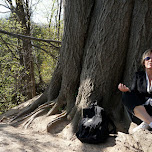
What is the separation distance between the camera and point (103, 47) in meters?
3.11

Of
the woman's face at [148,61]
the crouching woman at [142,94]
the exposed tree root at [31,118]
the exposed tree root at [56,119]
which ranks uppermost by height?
the woman's face at [148,61]

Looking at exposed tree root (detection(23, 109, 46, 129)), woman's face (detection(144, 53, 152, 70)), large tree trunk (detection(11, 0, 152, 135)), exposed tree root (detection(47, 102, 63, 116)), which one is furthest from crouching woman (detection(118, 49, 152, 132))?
exposed tree root (detection(23, 109, 46, 129))

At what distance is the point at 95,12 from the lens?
3598 mm

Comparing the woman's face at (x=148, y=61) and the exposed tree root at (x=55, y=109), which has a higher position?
the woman's face at (x=148, y=61)

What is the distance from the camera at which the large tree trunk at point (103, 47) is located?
118 inches

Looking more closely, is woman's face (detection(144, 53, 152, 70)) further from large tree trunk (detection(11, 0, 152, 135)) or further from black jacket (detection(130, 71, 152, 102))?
large tree trunk (detection(11, 0, 152, 135))

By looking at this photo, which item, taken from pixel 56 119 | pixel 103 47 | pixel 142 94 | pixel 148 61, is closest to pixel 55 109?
pixel 56 119

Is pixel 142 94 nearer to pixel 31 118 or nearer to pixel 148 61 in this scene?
pixel 148 61

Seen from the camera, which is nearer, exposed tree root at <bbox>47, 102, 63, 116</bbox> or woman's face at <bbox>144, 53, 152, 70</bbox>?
woman's face at <bbox>144, 53, 152, 70</bbox>

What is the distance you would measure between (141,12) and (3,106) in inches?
391

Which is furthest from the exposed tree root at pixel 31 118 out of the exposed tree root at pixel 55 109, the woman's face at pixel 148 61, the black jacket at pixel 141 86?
the woman's face at pixel 148 61

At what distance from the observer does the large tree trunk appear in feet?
9.84

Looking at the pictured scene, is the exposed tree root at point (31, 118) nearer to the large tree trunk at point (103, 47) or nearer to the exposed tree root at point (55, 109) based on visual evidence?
the exposed tree root at point (55, 109)

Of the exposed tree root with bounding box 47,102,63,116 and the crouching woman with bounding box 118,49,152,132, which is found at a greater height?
the crouching woman with bounding box 118,49,152,132
